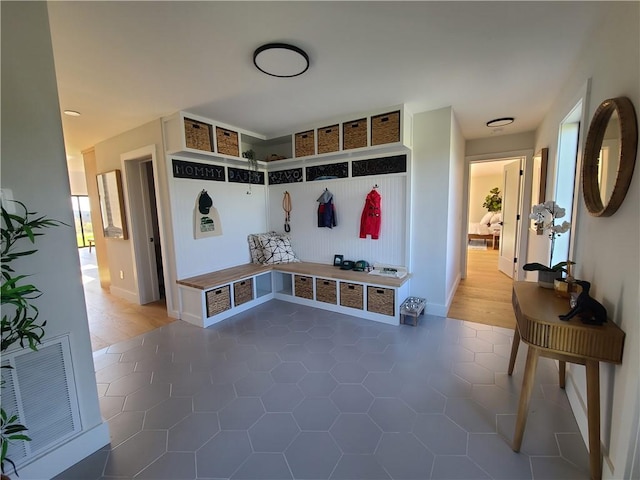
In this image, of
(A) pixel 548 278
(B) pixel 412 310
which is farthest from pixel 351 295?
(A) pixel 548 278

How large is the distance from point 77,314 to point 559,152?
3.99 m

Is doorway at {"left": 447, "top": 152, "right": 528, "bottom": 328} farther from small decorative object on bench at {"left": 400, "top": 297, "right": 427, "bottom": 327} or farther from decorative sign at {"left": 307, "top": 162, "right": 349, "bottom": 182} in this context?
decorative sign at {"left": 307, "top": 162, "right": 349, "bottom": 182}

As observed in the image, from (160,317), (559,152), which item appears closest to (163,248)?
(160,317)

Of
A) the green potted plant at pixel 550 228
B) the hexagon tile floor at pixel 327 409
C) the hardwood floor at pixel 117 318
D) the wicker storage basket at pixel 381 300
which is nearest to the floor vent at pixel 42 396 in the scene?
the hexagon tile floor at pixel 327 409

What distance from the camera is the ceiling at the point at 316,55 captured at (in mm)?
1528

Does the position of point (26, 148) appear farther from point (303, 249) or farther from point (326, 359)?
point (303, 249)

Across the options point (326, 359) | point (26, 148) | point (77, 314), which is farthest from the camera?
point (326, 359)

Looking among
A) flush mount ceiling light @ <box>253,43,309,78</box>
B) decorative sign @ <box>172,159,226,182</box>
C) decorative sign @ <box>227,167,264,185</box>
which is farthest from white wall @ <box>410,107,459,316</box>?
decorative sign @ <box>172,159,226,182</box>

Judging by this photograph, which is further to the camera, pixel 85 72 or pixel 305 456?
pixel 85 72

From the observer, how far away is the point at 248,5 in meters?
1.47

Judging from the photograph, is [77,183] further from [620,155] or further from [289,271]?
[620,155]

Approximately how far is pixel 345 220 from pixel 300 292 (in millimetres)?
1178

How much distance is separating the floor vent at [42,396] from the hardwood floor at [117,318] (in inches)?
58.7

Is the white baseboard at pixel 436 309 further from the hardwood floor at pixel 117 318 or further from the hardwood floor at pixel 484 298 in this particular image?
the hardwood floor at pixel 117 318
